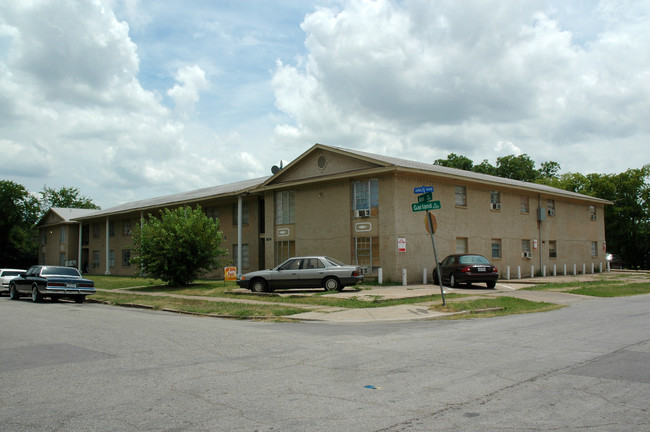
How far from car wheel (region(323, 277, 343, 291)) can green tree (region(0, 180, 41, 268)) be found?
54309mm

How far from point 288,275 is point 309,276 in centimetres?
83

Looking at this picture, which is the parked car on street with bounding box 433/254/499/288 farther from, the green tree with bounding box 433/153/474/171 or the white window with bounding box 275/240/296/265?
the green tree with bounding box 433/153/474/171

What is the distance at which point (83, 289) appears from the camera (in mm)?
20656

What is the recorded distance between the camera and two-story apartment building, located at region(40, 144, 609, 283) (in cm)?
2469

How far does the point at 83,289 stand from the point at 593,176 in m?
49.4

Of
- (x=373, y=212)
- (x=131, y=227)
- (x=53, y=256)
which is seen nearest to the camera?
(x=373, y=212)

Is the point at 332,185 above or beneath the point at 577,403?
above

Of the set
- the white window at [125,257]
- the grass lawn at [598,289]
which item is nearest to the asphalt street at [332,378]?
the grass lawn at [598,289]

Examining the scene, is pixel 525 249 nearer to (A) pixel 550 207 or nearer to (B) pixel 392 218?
(A) pixel 550 207

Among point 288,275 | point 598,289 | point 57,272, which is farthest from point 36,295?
point 598,289

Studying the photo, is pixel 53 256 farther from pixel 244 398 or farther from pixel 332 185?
pixel 244 398

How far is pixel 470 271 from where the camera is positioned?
21281 millimetres

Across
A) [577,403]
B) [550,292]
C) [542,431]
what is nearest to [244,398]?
[542,431]

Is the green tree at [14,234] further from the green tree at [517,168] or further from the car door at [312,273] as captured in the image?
the green tree at [517,168]
